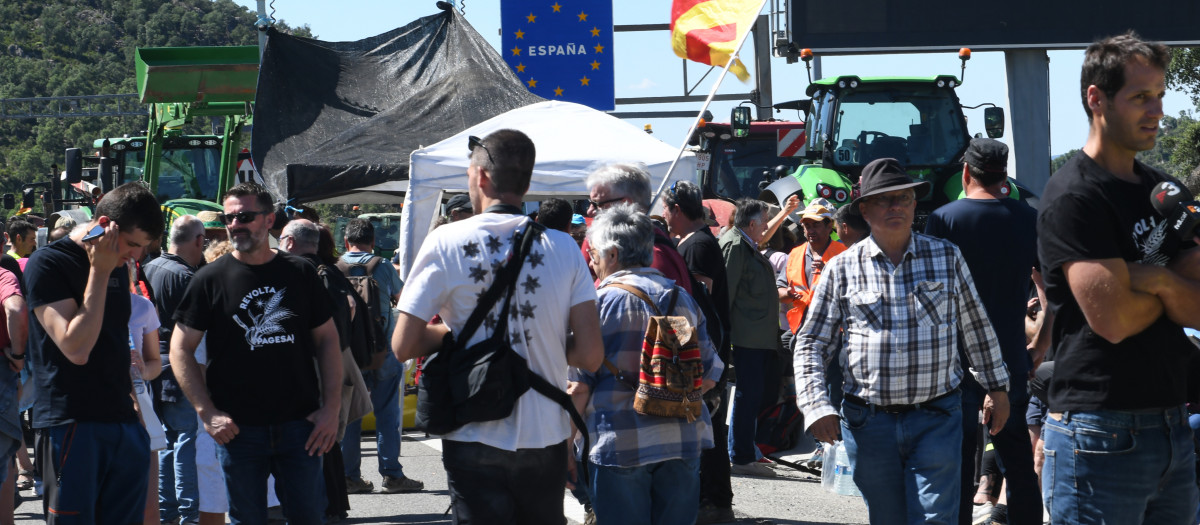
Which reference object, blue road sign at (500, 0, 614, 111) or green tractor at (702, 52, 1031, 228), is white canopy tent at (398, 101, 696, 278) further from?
blue road sign at (500, 0, 614, 111)

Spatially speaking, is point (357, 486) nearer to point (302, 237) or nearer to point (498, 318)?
point (302, 237)

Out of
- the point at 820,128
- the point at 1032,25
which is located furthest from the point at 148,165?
the point at 1032,25

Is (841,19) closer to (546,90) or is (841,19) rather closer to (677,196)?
(546,90)

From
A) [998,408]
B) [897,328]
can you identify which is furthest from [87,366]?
[998,408]

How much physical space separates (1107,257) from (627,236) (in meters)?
2.00

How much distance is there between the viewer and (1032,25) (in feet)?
62.0

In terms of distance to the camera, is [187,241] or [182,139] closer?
[187,241]

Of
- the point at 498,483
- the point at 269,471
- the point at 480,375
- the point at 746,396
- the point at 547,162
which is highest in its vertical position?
the point at 547,162

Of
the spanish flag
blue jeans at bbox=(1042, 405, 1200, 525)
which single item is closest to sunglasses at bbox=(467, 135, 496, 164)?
blue jeans at bbox=(1042, 405, 1200, 525)

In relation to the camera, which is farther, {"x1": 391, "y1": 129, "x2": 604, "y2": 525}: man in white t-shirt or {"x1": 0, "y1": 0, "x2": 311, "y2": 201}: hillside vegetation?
{"x1": 0, "y1": 0, "x2": 311, "y2": 201}: hillside vegetation

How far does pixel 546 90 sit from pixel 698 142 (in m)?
2.42

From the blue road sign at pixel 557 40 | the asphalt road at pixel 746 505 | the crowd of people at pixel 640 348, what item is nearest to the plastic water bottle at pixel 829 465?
the asphalt road at pixel 746 505

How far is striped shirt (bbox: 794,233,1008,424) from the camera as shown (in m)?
4.58

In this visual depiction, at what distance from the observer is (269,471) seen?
5039 millimetres
